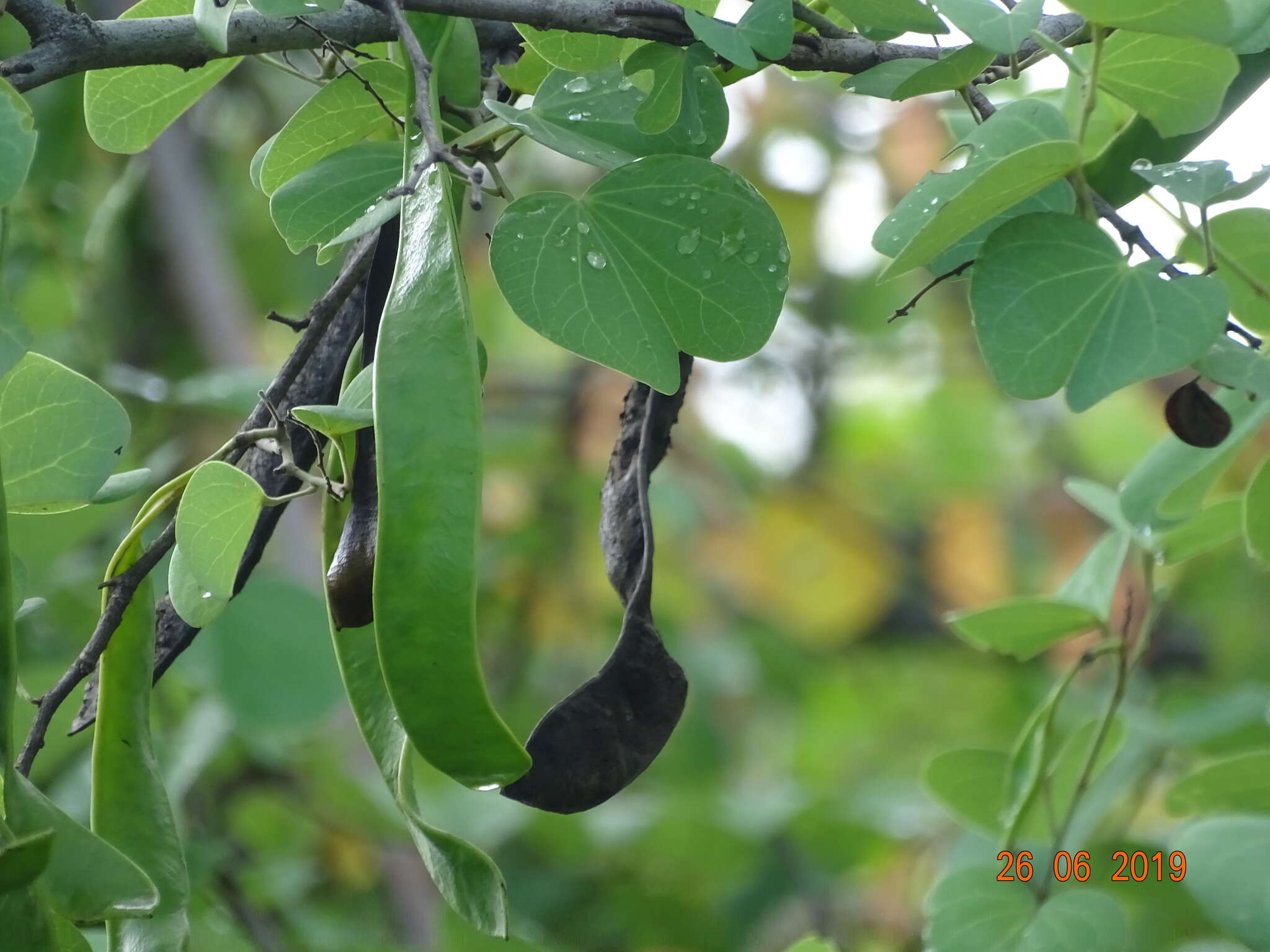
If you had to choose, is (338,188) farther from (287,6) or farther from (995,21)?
(995,21)

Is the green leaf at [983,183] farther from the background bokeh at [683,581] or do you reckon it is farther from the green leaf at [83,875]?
the green leaf at [83,875]

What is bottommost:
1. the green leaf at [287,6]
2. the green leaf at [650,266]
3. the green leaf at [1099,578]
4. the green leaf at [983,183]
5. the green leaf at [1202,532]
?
the green leaf at [1099,578]

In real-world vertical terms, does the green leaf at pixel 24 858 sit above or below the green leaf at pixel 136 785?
above

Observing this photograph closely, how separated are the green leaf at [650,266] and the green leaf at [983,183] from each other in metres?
0.06

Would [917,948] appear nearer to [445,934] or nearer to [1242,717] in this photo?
[1242,717]

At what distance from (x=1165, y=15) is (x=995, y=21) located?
6cm

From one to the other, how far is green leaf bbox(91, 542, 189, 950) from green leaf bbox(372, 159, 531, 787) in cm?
18

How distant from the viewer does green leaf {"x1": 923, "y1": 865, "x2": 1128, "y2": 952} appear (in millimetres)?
653

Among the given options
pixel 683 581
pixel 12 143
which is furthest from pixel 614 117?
pixel 683 581

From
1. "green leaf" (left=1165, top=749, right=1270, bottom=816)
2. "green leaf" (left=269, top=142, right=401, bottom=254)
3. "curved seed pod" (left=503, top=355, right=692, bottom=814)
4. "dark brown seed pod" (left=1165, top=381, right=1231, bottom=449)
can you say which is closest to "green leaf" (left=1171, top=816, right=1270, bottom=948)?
"green leaf" (left=1165, top=749, right=1270, bottom=816)

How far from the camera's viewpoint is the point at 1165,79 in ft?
1.67

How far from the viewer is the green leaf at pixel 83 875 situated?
0.41 m

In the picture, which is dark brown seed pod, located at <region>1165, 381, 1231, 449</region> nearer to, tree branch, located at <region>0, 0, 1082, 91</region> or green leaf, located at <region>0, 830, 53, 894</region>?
tree branch, located at <region>0, 0, 1082, 91</region>

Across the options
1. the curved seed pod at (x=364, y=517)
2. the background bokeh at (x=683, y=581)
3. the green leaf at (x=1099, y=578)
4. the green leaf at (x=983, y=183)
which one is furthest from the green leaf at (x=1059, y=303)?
the green leaf at (x=1099, y=578)
